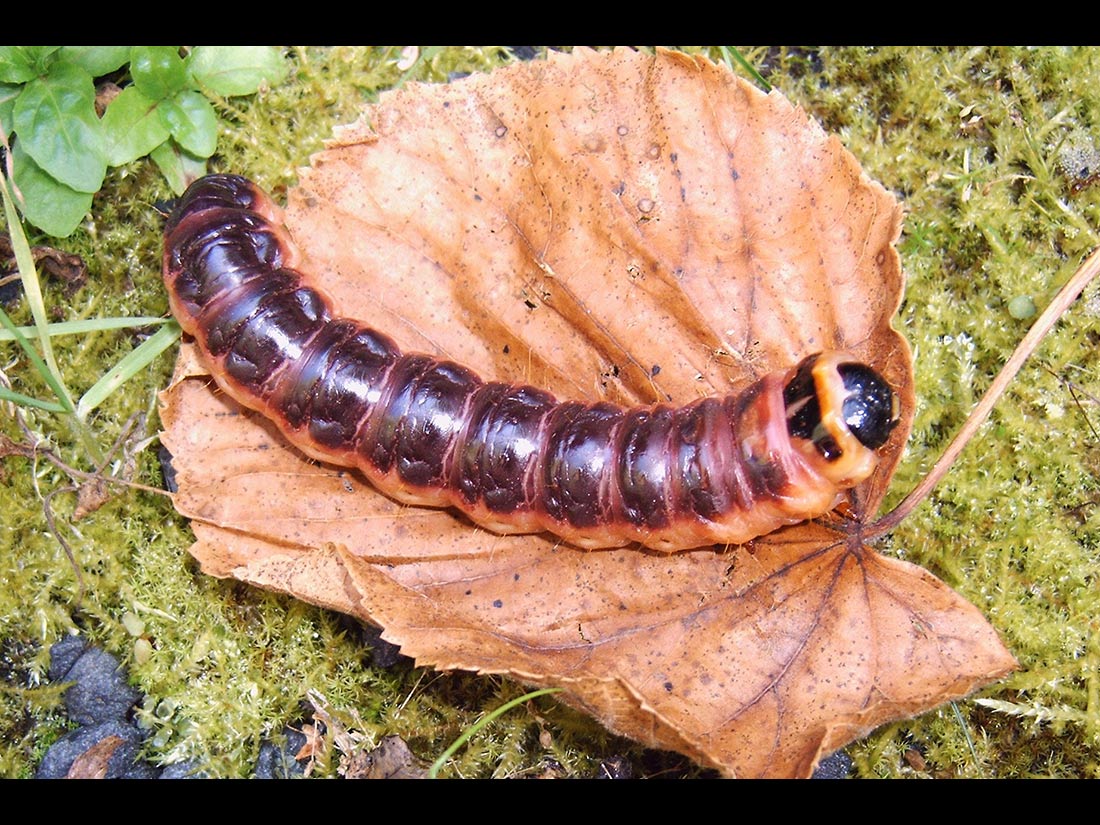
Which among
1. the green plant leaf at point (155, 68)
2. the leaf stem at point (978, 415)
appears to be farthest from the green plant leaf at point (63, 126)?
the leaf stem at point (978, 415)

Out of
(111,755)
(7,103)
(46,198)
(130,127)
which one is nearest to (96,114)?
(130,127)

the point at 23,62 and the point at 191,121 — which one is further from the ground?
the point at 23,62

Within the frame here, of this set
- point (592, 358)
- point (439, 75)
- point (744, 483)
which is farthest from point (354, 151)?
point (744, 483)

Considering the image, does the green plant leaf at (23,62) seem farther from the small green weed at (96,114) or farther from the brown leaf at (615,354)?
the brown leaf at (615,354)

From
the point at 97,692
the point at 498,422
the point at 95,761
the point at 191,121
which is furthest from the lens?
the point at 191,121

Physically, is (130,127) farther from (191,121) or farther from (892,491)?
(892,491)

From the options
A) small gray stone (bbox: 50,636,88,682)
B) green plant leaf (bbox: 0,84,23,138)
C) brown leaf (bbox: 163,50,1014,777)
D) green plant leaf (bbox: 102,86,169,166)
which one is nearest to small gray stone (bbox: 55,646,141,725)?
small gray stone (bbox: 50,636,88,682)
